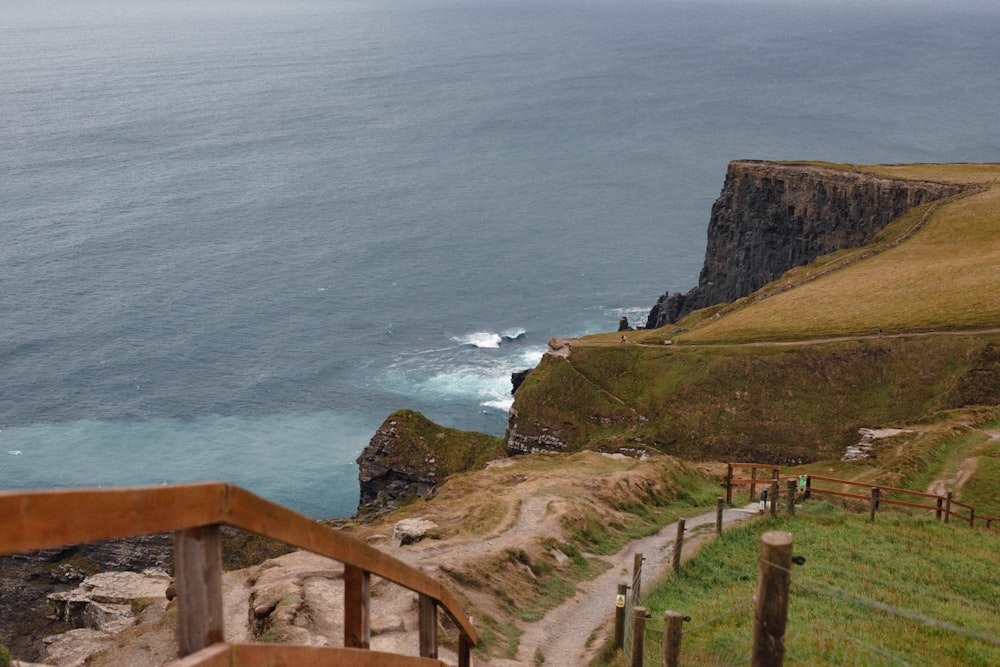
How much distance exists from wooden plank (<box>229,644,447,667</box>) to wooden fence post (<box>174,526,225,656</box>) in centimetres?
20

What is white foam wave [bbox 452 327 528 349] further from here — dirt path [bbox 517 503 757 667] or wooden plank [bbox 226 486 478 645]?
wooden plank [bbox 226 486 478 645]

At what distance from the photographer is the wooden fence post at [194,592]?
4961 millimetres

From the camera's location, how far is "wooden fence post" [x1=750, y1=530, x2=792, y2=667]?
31.9 feet

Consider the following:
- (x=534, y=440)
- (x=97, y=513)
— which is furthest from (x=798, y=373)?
(x=97, y=513)

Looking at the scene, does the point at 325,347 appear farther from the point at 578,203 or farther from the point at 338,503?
the point at 578,203

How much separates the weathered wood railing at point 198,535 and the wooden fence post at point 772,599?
15.1ft

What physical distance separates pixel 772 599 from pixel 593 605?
61.9 feet

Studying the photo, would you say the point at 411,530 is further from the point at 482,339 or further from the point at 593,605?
the point at 482,339

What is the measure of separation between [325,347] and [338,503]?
4121cm

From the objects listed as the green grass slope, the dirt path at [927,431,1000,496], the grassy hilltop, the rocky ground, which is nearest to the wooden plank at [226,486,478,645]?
the green grass slope

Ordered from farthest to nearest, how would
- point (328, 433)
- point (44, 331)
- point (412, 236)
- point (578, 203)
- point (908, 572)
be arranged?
1. point (578, 203)
2. point (412, 236)
3. point (44, 331)
4. point (328, 433)
5. point (908, 572)

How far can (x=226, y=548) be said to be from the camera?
209 ft

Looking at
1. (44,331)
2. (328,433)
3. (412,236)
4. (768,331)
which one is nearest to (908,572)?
(768,331)

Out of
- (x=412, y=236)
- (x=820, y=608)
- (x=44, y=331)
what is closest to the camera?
(x=820, y=608)
